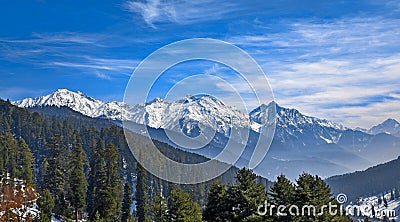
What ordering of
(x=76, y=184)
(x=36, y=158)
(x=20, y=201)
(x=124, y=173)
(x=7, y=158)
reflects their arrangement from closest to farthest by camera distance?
1. (x=76, y=184)
2. (x=20, y=201)
3. (x=7, y=158)
4. (x=36, y=158)
5. (x=124, y=173)

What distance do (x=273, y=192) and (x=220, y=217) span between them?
18.7 ft

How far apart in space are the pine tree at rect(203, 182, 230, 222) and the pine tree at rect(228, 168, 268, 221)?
815 mm

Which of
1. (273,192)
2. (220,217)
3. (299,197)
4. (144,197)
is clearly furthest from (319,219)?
(144,197)

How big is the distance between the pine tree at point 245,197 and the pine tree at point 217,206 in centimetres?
82

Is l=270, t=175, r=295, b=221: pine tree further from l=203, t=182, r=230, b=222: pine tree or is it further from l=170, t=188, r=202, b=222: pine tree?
l=170, t=188, r=202, b=222: pine tree

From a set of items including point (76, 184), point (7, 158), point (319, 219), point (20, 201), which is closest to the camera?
point (319, 219)

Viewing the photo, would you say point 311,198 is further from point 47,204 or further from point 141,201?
point 47,204

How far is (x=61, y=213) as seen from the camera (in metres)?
88.1

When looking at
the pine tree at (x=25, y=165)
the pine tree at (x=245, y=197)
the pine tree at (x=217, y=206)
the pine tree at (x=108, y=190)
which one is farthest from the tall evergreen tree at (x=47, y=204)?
the pine tree at (x=245, y=197)

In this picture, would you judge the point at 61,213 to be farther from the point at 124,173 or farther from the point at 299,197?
the point at 124,173

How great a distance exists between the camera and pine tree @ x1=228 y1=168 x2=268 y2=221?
135ft

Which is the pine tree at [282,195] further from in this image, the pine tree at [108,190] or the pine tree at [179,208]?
the pine tree at [108,190]

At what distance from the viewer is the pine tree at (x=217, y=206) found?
143 feet

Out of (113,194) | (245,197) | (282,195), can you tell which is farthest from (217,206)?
(113,194)
